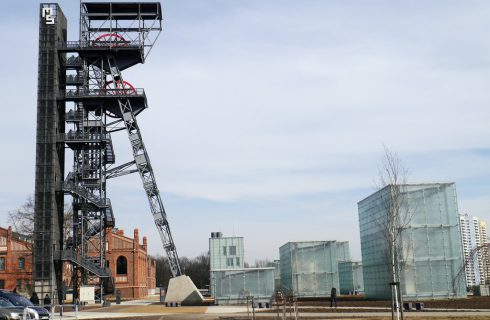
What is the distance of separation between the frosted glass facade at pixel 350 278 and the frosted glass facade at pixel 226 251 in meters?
20.0

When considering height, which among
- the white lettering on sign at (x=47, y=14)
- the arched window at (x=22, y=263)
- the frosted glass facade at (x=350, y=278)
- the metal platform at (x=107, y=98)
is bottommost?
the frosted glass facade at (x=350, y=278)

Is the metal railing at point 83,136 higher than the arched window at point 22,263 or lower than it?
higher

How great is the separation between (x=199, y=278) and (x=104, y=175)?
290 ft


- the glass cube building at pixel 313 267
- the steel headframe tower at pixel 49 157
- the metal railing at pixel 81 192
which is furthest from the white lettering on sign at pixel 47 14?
the glass cube building at pixel 313 267

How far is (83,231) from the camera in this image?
198 feet

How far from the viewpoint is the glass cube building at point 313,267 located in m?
64.0

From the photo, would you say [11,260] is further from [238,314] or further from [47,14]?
[238,314]

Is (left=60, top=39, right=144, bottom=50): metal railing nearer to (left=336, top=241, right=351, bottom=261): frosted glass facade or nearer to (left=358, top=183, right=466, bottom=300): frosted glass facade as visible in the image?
(left=358, top=183, right=466, bottom=300): frosted glass facade

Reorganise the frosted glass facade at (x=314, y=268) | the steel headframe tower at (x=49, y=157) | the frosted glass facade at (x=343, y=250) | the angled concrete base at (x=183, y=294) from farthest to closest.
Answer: the frosted glass facade at (x=343, y=250), the frosted glass facade at (x=314, y=268), the steel headframe tower at (x=49, y=157), the angled concrete base at (x=183, y=294)

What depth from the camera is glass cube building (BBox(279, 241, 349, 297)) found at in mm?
63969

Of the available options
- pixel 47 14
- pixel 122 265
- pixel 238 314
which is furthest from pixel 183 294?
pixel 122 265

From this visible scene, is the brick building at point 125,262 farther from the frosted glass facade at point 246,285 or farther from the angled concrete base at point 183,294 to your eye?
the frosted glass facade at point 246,285

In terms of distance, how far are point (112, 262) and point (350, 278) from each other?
3980 centimetres

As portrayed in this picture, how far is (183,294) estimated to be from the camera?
54281 millimetres
